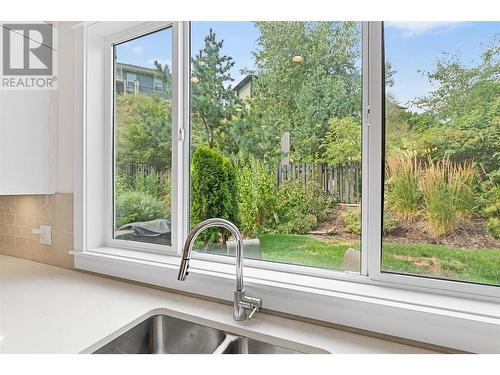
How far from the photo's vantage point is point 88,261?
67.2 inches

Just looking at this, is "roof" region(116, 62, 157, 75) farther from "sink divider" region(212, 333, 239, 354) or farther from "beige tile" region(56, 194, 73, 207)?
"sink divider" region(212, 333, 239, 354)

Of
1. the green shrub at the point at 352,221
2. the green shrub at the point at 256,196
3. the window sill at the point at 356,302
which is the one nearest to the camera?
the window sill at the point at 356,302

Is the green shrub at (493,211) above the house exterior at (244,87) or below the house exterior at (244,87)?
below

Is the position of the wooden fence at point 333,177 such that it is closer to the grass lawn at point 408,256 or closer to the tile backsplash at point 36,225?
the grass lawn at point 408,256

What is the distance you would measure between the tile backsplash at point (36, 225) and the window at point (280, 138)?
2.44 ft

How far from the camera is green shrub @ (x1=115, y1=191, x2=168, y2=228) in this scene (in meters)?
1.76

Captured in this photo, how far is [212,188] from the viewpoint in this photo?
5.27 feet

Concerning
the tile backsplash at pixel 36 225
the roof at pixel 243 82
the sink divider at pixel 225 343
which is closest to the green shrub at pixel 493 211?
the sink divider at pixel 225 343

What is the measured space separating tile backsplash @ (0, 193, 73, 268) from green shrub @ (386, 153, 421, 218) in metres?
1.58

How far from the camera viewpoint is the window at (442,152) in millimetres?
1103

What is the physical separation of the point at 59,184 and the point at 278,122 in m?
1.26

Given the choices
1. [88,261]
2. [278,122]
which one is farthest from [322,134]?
[88,261]
